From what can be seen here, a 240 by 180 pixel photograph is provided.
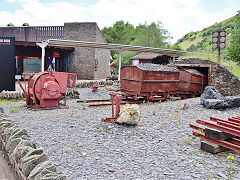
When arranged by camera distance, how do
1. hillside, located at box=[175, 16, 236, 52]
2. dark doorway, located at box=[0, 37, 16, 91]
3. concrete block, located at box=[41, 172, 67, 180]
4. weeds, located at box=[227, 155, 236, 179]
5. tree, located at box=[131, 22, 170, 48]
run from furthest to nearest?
1. hillside, located at box=[175, 16, 236, 52]
2. tree, located at box=[131, 22, 170, 48]
3. dark doorway, located at box=[0, 37, 16, 91]
4. weeds, located at box=[227, 155, 236, 179]
5. concrete block, located at box=[41, 172, 67, 180]

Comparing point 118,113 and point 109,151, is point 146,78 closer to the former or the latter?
point 118,113

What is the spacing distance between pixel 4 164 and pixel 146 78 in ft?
28.0

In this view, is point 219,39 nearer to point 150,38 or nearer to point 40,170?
point 40,170

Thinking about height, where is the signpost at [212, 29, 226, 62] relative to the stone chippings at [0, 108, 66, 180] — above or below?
above

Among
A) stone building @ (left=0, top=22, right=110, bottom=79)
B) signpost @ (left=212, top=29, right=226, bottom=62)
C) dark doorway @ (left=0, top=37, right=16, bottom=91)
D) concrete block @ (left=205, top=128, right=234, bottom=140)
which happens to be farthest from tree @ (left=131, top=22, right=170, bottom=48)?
concrete block @ (left=205, top=128, right=234, bottom=140)

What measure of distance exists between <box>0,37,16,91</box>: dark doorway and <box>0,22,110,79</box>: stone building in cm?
952

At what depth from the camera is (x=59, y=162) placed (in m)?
4.30

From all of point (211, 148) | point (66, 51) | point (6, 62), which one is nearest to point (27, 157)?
point (211, 148)

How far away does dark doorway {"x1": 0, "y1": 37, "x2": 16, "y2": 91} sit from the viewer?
13188 mm

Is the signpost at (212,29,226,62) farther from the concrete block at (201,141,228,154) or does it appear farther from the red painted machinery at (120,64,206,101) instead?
the concrete block at (201,141,228,154)

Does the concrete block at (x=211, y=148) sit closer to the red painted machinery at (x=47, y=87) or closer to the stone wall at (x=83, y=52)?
the red painted machinery at (x=47, y=87)

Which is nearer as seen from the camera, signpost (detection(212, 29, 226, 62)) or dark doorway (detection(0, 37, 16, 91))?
dark doorway (detection(0, 37, 16, 91))

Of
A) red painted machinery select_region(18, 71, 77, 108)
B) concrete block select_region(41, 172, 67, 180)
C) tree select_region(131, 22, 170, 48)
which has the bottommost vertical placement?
concrete block select_region(41, 172, 67, 180)

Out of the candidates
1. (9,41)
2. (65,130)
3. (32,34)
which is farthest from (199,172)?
(32,34)
